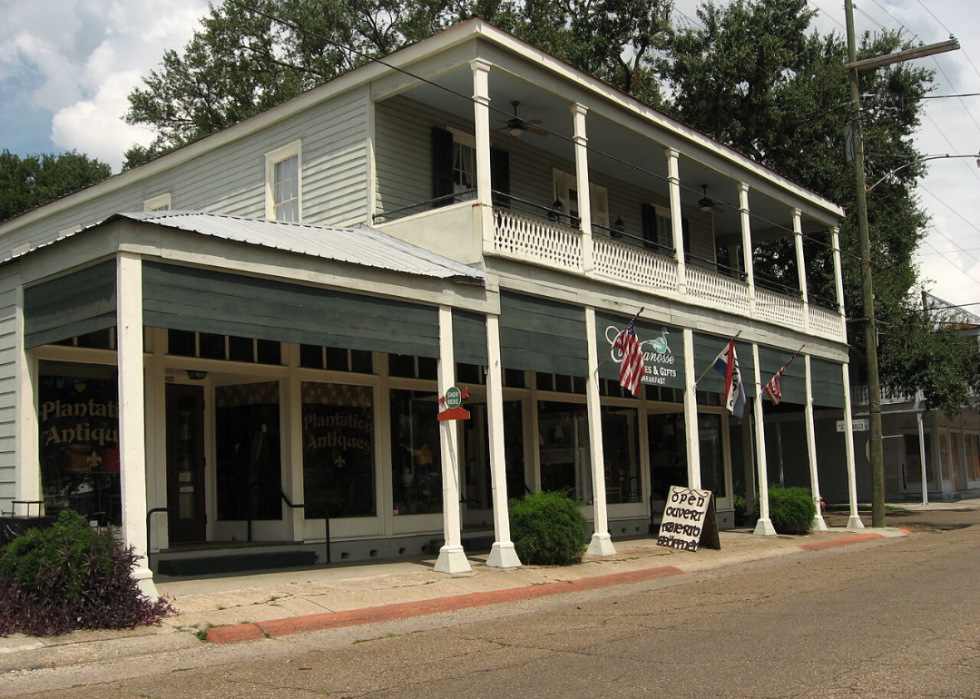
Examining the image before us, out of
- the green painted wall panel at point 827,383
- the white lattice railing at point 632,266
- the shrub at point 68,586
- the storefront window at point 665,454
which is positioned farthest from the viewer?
the green painted wall panel at point 827,383

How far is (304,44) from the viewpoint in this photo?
1494 inches

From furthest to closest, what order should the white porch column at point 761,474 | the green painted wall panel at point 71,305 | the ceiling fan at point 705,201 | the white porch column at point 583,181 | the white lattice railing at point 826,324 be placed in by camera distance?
the white lattice railing at point 826,324, the ceiling fan at point 705,201, the white porch column at point 761,474, the white porch column at point 583,181, the green painted wall panel at point 71,305

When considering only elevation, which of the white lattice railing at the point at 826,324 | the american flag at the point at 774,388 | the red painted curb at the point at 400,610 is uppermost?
the white lattice railing at the point at 826,324

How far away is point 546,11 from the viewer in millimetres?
38594

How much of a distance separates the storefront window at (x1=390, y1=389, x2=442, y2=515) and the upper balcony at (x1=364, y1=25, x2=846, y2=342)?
2.87 m

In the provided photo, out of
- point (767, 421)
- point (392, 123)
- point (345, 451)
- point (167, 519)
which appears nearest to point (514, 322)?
point (345, 451)

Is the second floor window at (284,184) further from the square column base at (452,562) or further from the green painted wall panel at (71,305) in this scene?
the square column base at (452,562)

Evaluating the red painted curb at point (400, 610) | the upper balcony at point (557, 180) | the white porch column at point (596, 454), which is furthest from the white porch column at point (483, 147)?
the red painted curb at point (400, 610)

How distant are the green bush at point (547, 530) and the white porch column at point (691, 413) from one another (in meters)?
4.34

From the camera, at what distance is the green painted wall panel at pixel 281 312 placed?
440 inches

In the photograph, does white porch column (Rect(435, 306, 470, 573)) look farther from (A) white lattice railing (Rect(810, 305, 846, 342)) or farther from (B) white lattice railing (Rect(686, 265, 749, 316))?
(A) white lattice railing (Rect(810, 305, 846, 342))

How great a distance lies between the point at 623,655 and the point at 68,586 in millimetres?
5310

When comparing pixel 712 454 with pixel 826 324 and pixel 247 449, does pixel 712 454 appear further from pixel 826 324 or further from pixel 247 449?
pixel 247 449

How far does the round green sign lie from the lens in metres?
14.1
